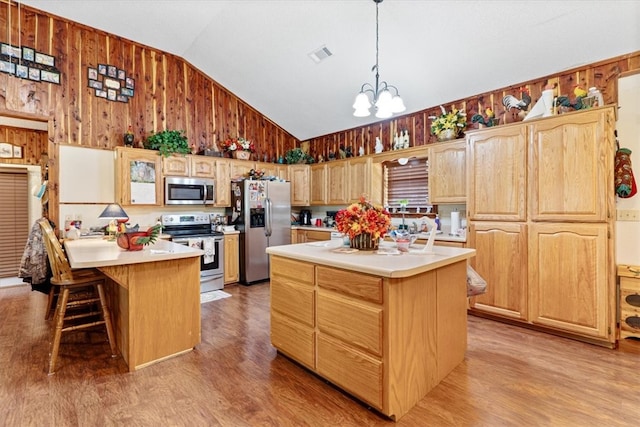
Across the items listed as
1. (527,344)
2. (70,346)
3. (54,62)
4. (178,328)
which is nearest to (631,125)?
(527,344)

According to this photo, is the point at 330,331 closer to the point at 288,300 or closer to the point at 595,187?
the point at 288,300

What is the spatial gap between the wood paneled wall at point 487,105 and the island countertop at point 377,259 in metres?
2.35

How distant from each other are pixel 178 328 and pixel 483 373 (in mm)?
2435

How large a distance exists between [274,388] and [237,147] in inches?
165

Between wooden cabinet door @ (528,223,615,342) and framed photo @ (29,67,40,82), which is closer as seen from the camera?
wooden cabinet door @ (528,223,615,342)

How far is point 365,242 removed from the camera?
245 cm

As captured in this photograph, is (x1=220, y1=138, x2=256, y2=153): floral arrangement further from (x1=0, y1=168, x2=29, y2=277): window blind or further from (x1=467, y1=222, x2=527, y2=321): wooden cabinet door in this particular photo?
(x1=467, y1=222, x2=527, y2=321): wooden cabinet door

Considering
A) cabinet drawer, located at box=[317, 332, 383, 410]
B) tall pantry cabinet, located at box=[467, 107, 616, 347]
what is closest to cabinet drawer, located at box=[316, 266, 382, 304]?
cabinet drawer, located at box=[317, 332, 383, 410]

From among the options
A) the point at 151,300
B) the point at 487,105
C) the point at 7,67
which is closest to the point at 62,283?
the point at 151,300

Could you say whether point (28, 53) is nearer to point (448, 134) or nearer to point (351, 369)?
point (351, 369)

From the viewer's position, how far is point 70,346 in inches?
110

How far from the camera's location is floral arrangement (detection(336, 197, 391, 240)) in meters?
2.38

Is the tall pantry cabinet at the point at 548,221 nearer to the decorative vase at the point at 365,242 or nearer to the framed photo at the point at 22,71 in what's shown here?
the decorative vase at the point at 365,242

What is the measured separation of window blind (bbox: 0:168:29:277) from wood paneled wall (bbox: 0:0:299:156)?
2224 millimetres
